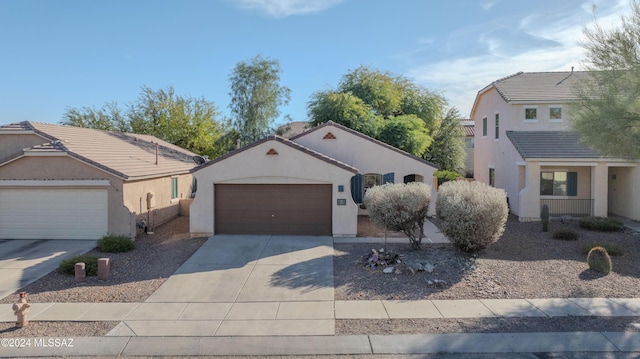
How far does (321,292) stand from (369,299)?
3.92 ft

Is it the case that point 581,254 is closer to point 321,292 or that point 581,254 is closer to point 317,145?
Result: point 321,292

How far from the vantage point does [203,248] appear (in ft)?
46.1

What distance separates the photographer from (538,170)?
19.5 m

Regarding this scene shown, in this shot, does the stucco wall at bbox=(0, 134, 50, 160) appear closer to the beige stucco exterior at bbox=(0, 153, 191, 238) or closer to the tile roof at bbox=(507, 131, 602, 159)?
the beige stucco exterior at bbox=(0, 153, 191, 238)

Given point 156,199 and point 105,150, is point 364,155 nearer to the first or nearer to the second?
point 156,199

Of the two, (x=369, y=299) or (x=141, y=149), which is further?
(x=141, y=149)

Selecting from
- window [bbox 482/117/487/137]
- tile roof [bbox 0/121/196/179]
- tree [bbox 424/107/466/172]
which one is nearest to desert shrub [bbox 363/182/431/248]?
tile roof [bbox 0/121/196/179]

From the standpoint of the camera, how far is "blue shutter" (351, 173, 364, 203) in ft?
68.1

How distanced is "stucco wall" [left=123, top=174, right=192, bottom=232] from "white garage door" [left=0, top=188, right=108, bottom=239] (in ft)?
2.96

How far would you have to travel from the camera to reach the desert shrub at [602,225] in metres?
17.0

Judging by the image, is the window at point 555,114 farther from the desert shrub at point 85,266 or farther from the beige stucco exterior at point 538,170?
the desert shrub at point 85,266

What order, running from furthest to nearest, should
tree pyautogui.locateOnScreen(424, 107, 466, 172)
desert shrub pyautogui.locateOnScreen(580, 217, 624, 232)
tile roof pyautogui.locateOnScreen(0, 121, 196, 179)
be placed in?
tree pyautogui.locateOnScreen(424, 107, 466, 172), desert shrub pyautogui.locateOnScreen(580, 217, 624, 232), tile roof pyautogui.locateOnScreen(0, 121, 196, 179)

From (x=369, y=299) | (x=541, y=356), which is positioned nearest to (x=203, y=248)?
(x=369, y=299)

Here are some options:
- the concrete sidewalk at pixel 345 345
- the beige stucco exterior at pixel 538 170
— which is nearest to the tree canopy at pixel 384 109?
the beige stucco exterior at pixel 538 170
